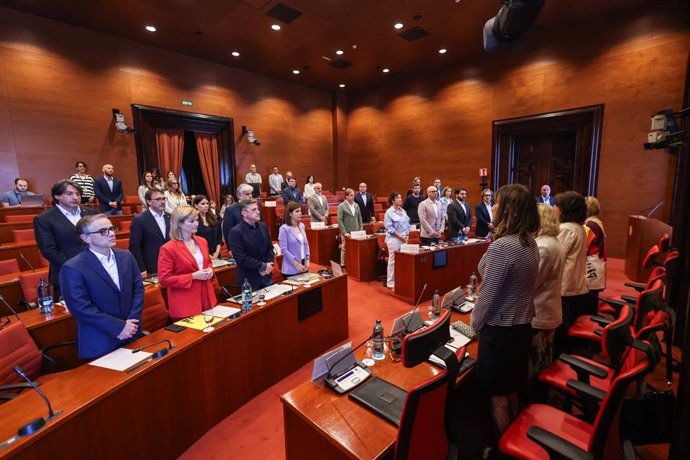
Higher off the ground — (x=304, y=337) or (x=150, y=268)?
(x=150, y=268)

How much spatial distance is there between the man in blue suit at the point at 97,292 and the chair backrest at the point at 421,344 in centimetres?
164

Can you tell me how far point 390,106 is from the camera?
33.5 ft

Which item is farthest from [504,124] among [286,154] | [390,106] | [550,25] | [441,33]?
[286,154]

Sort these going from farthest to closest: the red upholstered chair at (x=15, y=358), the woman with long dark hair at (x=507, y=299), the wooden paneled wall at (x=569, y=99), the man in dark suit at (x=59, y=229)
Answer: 1. the wooden paneled wall at (x=569, y=99)
2. the man in dark suit at (x=59, y=229)
3. the red upholstered chair at (x=15, y=358)
4. the woman with long dark hair at (x=507, y=299)

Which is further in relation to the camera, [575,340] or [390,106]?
[390,106]

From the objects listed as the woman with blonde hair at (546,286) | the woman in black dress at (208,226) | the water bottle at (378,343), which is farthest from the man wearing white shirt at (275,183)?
the woman with blonde hair at (546,286)

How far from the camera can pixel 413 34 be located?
7.04m

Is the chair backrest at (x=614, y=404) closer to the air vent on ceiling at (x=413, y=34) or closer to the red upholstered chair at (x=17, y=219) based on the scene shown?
the red upholstered chair at (x=17, y=219)

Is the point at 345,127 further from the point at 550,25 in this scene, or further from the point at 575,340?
the point at 575,340

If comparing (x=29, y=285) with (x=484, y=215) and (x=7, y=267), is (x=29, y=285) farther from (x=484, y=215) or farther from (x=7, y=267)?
(x=484, y=215)

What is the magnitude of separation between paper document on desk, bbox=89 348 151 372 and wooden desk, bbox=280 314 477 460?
2.71 feet

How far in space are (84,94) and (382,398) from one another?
28.3ft

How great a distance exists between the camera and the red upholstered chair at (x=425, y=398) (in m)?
1.04

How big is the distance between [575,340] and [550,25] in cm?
699
